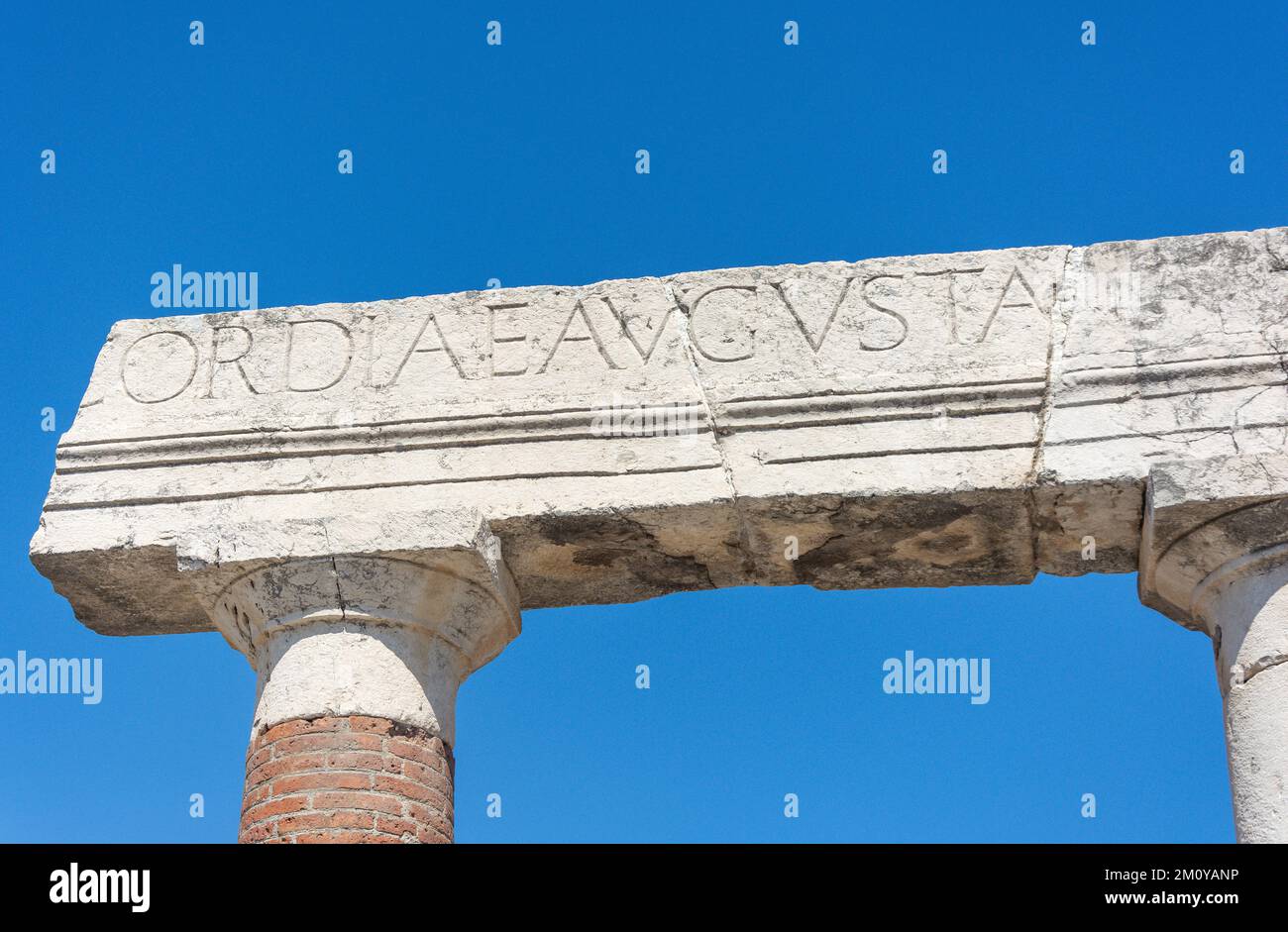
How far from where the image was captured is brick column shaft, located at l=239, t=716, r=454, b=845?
591cm

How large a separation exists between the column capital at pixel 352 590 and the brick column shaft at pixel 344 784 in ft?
0.35

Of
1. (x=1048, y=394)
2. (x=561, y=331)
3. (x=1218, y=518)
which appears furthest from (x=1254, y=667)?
(x=561, y=331)

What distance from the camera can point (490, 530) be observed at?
6.40m

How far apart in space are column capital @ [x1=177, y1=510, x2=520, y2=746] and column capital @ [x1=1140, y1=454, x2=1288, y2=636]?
2380 mm

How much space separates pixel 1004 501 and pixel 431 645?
2.16 meters

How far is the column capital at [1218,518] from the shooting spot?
19.5ft

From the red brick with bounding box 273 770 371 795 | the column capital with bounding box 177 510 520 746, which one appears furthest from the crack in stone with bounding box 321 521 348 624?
the red brick with bounding box 273 770 371 795

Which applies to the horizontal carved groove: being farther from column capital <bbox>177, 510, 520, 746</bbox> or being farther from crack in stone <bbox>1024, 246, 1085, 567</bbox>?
crack in stone <bbox>1024, 246, 1085, 567</bbox>

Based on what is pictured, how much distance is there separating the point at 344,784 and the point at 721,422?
1.86 m

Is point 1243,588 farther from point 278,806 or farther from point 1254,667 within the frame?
point 278,806
